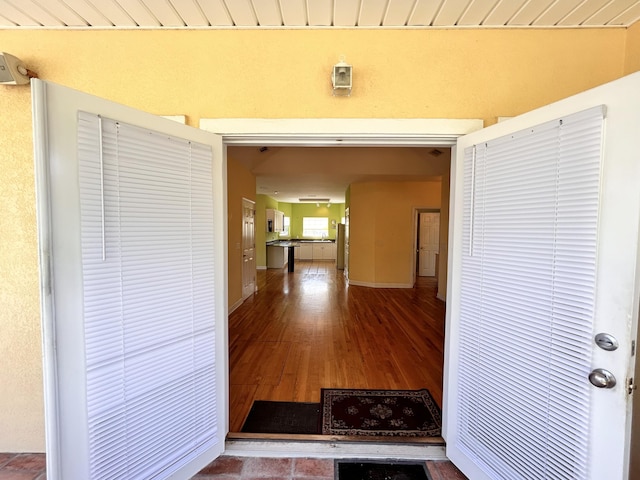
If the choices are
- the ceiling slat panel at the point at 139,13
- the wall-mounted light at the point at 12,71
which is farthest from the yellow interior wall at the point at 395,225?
the wall-mounted light at the point at 12,71

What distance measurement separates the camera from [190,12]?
1.53 m

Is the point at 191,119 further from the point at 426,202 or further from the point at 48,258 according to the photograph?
the point at 426,202

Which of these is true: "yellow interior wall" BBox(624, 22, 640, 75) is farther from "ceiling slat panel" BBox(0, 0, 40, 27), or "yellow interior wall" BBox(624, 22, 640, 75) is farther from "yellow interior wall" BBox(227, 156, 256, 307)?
"yellow interior wall" BBox(227, 156, 256, 307)

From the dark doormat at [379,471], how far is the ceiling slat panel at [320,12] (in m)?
2.69

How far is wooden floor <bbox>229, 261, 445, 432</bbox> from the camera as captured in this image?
2.53 metres

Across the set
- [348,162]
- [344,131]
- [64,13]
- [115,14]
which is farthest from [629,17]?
[348,162]

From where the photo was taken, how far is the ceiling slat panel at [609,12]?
1429 mm

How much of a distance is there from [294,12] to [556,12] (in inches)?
57.3

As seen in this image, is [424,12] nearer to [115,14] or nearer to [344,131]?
[344,131]

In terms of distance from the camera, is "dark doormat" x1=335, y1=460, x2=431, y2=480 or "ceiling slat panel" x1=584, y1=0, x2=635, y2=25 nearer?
"ceiling slat panel" x1=584, y1=0, x2=635, y2=25

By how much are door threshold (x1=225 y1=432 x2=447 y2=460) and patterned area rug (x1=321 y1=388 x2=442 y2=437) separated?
0.12 m

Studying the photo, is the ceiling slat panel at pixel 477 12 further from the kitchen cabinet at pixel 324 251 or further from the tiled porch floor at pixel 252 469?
the kitchen cabinet at pixel 324 251

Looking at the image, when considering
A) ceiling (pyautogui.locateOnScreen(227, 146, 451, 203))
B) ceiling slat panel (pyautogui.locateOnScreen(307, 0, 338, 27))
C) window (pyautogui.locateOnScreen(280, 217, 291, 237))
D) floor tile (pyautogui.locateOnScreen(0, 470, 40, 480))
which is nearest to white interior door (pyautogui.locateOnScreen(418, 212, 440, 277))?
ceiling (pyautogui.locateOnScreen(227, 146, 451, 203))

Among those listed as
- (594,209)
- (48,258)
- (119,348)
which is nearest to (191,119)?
(48,258)
